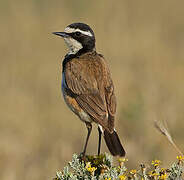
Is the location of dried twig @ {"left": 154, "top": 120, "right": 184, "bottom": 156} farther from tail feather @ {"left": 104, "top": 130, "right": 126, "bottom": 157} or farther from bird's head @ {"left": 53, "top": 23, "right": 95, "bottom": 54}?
bird's head @ {"left": 53, "top": 23, "right": 95, "bottom": 54}

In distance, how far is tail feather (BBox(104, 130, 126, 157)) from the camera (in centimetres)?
580

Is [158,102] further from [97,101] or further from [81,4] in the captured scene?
[81,4]

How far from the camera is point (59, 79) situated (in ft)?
36.0

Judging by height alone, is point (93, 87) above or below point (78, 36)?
below

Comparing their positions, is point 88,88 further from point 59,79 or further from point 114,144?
point 59,79

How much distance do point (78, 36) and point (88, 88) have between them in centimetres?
91

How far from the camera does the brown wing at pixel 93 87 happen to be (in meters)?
6.36

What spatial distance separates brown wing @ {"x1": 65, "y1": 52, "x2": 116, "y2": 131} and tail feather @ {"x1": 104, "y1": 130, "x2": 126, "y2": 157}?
0.15 metres

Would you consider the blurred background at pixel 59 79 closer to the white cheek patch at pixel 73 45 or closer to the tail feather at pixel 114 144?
the tail feather at pixel 114 144

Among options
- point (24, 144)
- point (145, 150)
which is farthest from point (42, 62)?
point (145, 150)

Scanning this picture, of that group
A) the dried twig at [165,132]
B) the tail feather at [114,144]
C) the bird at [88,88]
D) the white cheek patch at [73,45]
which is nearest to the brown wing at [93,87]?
the bird at [88,88]

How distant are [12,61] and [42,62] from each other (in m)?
0.67

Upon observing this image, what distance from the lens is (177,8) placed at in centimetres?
1358

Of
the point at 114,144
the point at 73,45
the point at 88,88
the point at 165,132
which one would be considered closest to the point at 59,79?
the point at 73,45
